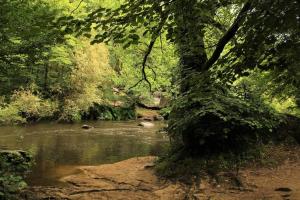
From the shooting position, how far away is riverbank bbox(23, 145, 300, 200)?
8.09m

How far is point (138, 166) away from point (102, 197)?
3.28 meters

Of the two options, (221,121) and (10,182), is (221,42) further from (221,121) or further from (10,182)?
(10,182)

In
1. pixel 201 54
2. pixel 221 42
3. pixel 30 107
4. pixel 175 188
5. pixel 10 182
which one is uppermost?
pixel 201 54

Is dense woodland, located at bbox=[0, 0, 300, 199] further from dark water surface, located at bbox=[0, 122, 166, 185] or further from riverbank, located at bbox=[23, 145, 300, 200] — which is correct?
dark water surface, located at bbox=[0, 122, 166, 185]

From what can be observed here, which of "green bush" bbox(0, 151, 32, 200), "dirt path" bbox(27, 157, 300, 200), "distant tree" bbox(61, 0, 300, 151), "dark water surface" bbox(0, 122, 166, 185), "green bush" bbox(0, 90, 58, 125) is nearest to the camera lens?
"distant tree" bbox(61, 0, 300, 151)

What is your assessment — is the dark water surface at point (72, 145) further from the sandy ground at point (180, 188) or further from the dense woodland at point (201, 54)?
the dense woodland at point (201, 54)

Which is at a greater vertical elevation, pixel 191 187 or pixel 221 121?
pixel 221 121

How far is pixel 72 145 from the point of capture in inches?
710

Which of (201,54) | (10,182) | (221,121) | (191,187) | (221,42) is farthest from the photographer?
(201,54)

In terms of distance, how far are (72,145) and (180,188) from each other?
Answer: 10064 millimetres

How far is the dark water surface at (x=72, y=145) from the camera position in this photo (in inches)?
500

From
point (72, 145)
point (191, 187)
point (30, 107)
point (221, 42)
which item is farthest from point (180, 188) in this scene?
point (30, 107)

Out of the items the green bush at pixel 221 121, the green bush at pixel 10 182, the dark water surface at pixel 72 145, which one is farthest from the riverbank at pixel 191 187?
the dark water surface at pixel 72 145

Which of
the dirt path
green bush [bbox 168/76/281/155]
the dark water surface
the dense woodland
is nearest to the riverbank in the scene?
the dirt path
